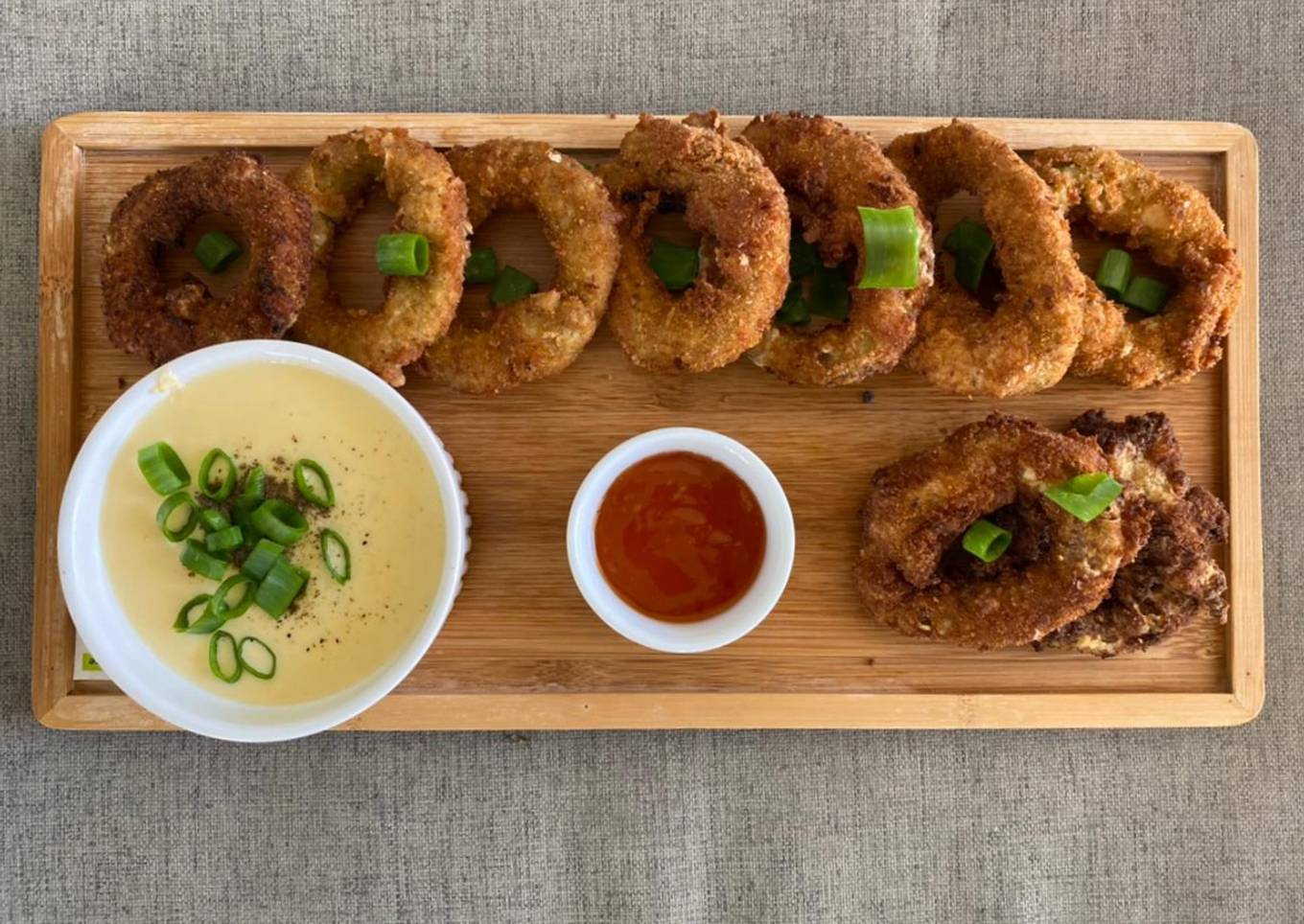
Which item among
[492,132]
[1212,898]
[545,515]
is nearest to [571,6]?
[492,132]

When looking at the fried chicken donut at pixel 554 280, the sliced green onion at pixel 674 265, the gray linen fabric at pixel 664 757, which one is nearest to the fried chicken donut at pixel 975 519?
the gray linen fabric at pixel 664 757

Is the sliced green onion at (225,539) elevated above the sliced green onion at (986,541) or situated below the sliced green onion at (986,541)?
above

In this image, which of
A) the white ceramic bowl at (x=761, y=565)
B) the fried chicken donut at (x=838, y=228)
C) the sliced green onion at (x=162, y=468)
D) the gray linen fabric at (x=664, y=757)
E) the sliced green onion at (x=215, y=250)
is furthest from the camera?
the gray linen fabric at (x=664, y=757)

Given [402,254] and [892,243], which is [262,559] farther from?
[892,243]

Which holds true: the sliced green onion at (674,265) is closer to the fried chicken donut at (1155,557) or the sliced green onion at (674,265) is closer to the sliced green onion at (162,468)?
the fried chicken donut at (1155,557)

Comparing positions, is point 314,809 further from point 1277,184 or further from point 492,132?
point 1277,184

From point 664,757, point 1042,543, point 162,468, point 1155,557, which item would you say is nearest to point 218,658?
point 162,468
